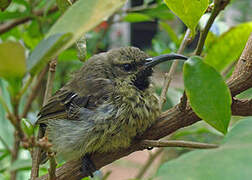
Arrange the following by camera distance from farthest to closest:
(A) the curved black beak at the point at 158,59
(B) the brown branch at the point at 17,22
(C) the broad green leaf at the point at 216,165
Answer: (B) the brown branch at the point at 17,22
(A) the curved black beak at the point at 158,59
(C) the broad green leaf at the point at 216,165

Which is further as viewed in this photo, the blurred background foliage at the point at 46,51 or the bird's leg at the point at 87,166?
the bird's leg at the point at 87,166

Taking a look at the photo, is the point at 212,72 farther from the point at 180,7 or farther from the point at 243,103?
the point at 243,103

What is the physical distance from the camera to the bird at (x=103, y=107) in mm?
1002

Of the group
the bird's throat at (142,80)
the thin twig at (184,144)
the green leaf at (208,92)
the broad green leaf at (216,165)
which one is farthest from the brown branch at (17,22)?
the broad green leaf at (216,165)

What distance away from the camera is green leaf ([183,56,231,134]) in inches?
18.9

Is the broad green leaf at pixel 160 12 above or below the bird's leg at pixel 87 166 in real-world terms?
above

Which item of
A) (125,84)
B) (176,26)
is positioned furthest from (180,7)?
(176,26)

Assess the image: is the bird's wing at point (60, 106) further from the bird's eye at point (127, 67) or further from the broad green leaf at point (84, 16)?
the broad green leaf at point (84, 16)

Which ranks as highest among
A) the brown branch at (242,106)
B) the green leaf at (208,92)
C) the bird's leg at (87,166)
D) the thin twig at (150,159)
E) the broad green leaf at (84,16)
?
the broad green leaf at (84,16)

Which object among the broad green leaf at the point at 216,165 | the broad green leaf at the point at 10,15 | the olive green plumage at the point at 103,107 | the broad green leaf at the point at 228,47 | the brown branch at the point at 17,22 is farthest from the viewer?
the brown branch at the point at 17,22

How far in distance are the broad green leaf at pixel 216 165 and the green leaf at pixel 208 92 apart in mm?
109

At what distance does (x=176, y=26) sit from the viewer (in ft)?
10.7

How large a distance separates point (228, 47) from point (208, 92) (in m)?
0.69

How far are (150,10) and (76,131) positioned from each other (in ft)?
2.56
